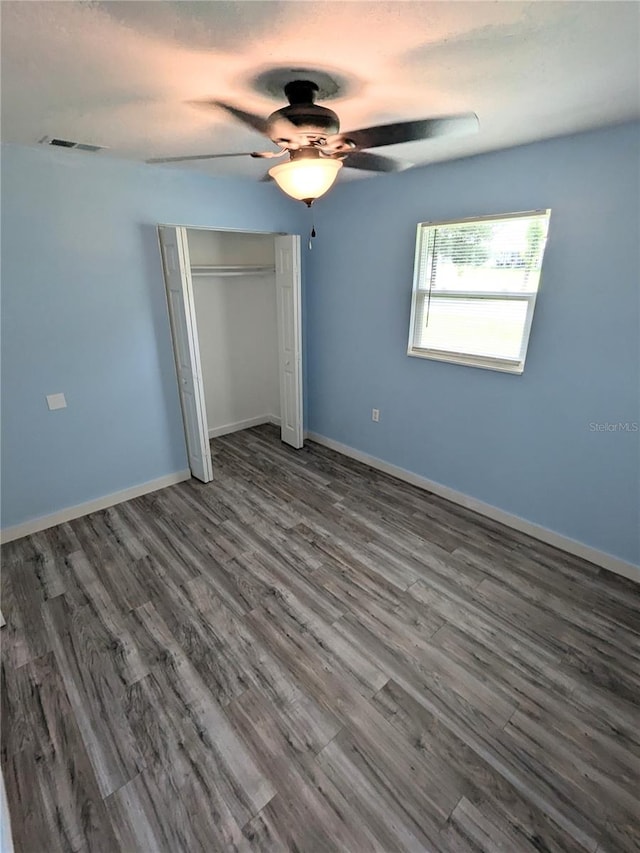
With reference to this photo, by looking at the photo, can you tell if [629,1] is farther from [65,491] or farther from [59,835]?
[65,491]

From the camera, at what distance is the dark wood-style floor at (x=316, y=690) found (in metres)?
1.35

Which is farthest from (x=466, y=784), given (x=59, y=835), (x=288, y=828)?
(x=59, y=835)

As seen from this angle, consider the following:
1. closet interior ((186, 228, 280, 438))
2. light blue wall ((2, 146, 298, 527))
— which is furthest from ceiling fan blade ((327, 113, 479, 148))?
closet interior ((186, 228, 280, 438))

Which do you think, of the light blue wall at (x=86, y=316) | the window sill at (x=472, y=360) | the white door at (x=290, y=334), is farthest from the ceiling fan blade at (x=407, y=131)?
the white door at (x=290, y=334)

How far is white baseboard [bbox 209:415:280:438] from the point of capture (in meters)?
4.48

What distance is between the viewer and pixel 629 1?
1.04 meters

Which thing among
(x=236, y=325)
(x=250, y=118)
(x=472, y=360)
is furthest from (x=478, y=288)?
(x=236, y=325)

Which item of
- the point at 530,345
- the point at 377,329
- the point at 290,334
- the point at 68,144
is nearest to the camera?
the point at 68,144

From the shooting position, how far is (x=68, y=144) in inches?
87.8

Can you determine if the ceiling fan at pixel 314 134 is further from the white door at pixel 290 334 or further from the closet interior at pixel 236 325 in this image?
the closet interior at pixel 236 325

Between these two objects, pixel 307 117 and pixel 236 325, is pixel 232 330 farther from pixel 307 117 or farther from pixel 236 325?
pixel 307 117

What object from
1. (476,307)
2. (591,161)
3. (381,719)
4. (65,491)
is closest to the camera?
(381,719)

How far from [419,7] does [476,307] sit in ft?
6.29

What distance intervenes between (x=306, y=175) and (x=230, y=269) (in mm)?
2705
